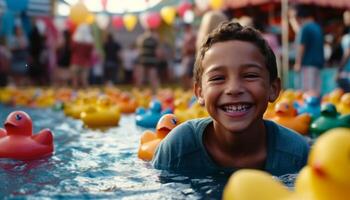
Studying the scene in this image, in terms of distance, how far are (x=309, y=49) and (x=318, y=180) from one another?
646 centimetres

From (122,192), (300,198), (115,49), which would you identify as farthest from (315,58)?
(115,49)

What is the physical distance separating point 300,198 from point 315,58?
645 cm

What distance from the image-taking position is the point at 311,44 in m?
7.64

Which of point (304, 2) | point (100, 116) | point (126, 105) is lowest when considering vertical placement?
point (126, 105)

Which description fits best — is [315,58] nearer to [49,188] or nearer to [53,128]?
[53,128]

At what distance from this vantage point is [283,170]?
109 inches

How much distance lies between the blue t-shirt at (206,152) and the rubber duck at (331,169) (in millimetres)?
1298

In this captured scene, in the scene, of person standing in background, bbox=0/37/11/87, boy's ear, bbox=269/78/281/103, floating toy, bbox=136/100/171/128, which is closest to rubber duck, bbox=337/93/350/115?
floating toy, bbox=136/100/171/128

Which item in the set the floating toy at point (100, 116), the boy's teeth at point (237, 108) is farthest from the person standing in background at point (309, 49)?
the boy's teeth at point (237, 108)

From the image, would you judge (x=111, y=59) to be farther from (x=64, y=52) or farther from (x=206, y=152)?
(x=206, y=152)

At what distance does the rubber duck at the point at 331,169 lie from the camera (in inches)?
55.4

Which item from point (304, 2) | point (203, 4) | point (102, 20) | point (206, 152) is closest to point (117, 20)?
point (102, 20)

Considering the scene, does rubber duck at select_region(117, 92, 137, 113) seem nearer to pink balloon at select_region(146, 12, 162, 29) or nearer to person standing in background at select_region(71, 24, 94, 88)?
person standing in background at select_region(71, 24, 94, 88)

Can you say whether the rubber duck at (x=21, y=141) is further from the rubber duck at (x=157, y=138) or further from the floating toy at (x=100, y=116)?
the floating toy at (x=100, y=116)
